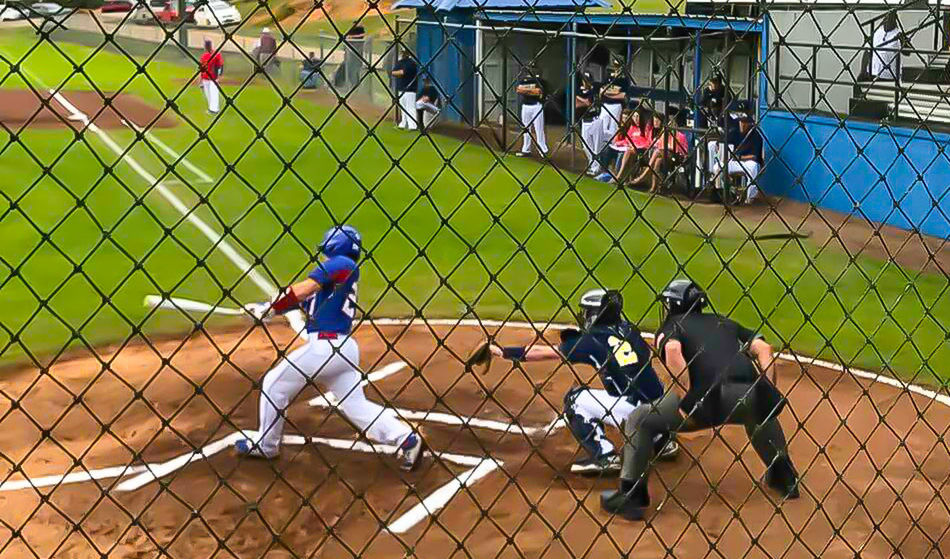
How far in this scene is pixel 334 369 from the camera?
7742mm

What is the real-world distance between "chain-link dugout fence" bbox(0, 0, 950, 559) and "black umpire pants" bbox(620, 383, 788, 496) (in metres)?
0.02

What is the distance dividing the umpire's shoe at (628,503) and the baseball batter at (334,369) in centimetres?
128

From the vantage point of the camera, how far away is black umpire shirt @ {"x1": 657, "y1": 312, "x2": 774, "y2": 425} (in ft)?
22.9

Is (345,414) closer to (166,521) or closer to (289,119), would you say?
(166,521)

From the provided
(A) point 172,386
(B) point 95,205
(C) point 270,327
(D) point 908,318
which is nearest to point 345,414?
(A) point 172,386

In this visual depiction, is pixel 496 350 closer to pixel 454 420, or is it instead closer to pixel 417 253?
pixel 454 420

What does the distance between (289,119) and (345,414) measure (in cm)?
2051

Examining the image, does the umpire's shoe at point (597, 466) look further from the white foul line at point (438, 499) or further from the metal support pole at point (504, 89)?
the metal support pole at point (504, 89)

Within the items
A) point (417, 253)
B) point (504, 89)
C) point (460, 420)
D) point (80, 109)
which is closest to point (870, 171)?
point (417, 253)

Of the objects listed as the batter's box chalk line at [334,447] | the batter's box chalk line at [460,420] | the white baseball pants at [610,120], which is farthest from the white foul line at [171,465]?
the white baseball pants at [610,120]

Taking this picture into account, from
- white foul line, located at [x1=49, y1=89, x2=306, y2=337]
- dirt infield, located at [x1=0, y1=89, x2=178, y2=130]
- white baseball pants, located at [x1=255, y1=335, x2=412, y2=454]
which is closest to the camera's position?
white baseball pants, located at [x1=255, y1=335, x2=412, y2=454]

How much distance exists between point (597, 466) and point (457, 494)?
0.89 m

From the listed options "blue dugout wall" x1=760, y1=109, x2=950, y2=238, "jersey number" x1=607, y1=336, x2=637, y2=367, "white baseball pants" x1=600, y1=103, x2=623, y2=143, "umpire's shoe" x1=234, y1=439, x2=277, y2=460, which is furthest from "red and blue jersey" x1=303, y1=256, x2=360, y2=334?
"white baseball pants" x1=600, y1=103, x2=623, y2=143

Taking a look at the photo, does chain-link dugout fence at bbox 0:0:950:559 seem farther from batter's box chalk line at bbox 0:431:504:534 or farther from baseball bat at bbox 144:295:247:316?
baseball bat at bbox 144:295:247:316
